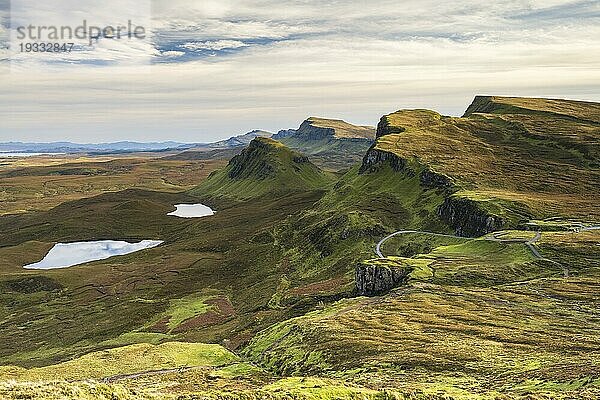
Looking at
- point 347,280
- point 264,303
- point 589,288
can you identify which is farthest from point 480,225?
point 264,303

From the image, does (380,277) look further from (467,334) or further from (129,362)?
(129,362)

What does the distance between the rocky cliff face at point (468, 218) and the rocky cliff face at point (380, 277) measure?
4435 centimetres

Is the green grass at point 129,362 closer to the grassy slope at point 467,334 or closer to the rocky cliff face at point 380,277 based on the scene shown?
the grassy slope at point 467,334

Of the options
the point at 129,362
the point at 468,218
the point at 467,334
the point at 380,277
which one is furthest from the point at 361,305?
the point at 468,218

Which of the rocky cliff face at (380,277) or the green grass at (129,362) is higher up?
the rocky cliff face at (380,277)

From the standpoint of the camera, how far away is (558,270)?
9581cm

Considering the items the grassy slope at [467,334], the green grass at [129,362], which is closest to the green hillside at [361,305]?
the grassy slope at [467,334]

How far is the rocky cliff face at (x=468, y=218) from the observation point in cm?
13400

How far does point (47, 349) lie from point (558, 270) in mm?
109680

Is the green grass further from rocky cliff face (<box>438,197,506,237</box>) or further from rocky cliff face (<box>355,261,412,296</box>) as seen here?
rocky cliff face (<box>438,197,506,237</box>)

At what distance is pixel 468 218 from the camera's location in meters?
141

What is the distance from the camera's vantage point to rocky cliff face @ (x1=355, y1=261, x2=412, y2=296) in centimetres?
9812

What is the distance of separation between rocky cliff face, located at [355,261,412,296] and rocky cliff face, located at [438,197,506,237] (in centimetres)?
4435

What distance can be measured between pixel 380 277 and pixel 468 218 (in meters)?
53.9
